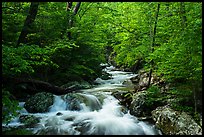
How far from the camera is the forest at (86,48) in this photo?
6609 millimetres

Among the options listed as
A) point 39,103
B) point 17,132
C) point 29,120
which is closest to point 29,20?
point 39,103

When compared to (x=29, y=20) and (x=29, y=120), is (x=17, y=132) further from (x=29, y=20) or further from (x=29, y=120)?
(x=29, y=20)

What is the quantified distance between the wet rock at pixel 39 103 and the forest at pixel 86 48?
72 centimetres

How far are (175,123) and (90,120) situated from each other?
2894 millimetres

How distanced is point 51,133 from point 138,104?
3.28 m

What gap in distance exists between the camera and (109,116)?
8.41m

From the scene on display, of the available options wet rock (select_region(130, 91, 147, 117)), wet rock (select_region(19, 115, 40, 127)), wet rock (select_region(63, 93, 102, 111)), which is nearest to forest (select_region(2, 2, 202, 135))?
wet rock (select_region(130, 91, 147, 117))

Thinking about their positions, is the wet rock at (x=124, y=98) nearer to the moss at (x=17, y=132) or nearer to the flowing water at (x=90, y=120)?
the flowing water at (x=90, y=120)

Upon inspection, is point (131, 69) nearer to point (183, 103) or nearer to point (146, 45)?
point (146, 45)

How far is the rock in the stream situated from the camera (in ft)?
20.2

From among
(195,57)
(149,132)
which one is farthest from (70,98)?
(195,57)

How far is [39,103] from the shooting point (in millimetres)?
9164

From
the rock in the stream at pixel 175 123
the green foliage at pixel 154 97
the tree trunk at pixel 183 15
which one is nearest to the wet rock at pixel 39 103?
the green foliage at pixel 154 97

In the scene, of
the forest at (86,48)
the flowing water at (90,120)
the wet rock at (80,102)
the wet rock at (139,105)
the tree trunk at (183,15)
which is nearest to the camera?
the forest at (86,48)
